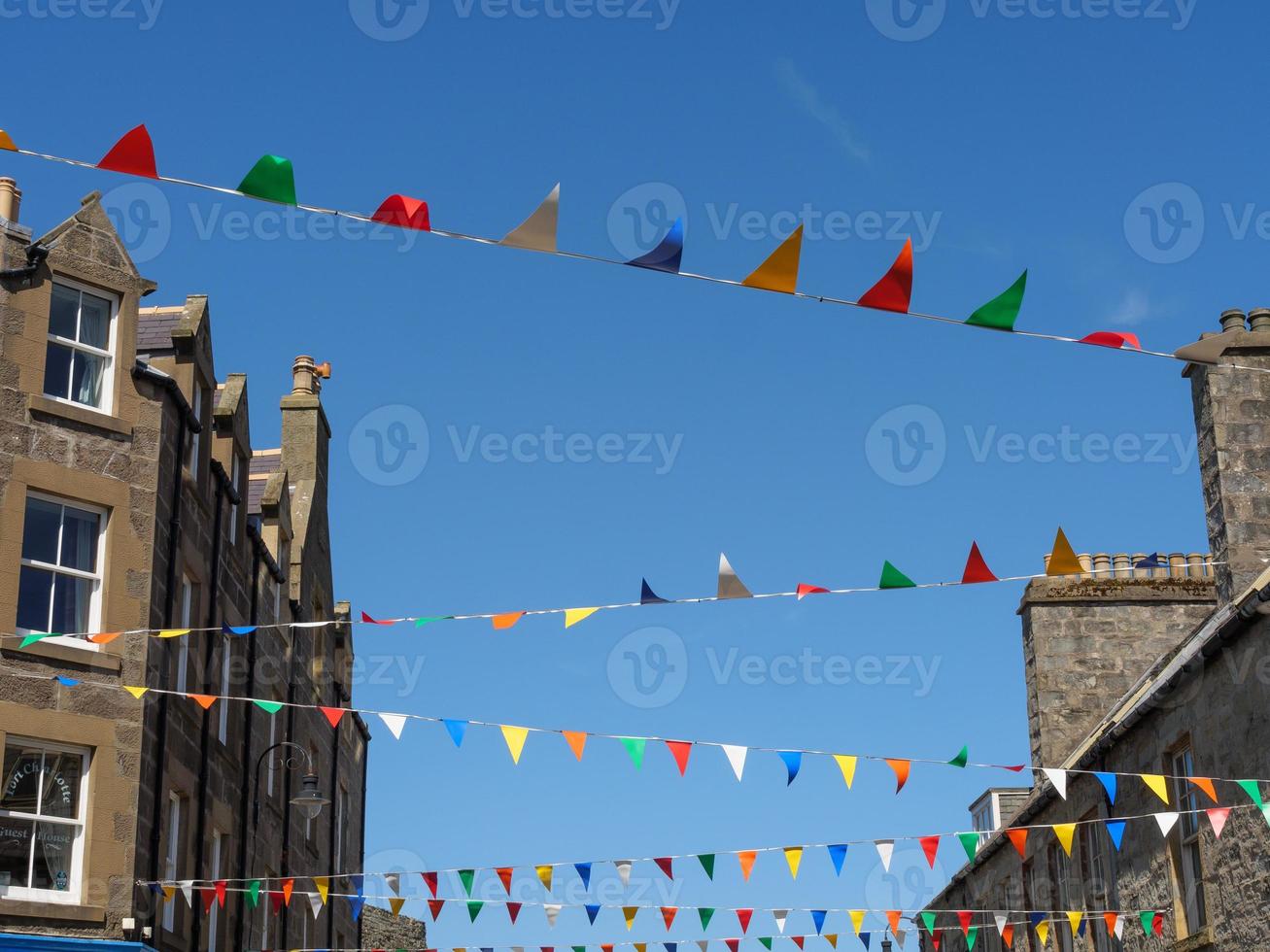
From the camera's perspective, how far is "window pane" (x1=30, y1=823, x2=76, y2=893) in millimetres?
16141

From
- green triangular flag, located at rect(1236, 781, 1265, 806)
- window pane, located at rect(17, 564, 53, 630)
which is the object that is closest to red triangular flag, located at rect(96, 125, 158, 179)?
window pane, located at rect(17, 564, 53, 630)

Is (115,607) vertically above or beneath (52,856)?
above

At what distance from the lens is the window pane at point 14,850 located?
15844mm

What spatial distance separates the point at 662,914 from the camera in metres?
19.0

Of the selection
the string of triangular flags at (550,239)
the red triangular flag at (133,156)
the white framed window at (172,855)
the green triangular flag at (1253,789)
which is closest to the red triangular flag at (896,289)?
the string of triangular flags at (550,239)

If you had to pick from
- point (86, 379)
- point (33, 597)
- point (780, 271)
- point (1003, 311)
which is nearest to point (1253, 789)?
point (1003, 311)

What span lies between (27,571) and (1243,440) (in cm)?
1303

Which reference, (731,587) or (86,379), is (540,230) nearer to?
(731,587)

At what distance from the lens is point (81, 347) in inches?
702

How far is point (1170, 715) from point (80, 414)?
11.8 m

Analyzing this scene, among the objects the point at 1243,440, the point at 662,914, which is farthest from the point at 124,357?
the point at 1243,440

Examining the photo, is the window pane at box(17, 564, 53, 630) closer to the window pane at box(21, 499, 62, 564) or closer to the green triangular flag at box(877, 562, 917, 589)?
the window pane at box(21, 499, 62, 564)

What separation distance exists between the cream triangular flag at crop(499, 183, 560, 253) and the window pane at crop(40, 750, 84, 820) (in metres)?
9.77

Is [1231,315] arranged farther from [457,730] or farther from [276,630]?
[276,630]
